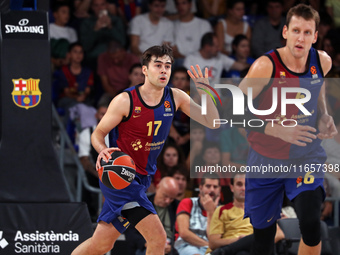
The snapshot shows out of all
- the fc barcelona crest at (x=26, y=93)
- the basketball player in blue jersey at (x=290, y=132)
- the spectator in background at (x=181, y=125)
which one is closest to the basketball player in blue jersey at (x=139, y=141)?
the basketball player in blue jersey at (x=290, y=132)

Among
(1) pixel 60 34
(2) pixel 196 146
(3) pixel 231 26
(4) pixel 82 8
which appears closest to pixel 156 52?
(2) pixel 196 146

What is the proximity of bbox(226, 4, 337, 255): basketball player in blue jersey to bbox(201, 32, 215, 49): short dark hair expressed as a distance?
3.88m

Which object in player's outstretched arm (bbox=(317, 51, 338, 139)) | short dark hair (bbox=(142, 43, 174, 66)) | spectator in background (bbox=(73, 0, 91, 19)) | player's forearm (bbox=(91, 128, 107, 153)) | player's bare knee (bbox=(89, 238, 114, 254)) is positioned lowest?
player's bare knee (bbox=(89, 238, 114, 254))

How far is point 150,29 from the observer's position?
32.2 ft

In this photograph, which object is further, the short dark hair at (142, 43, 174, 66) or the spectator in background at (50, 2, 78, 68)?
the spectator in background at (50, 2, 78, 68)

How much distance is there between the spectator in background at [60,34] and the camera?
943 cm

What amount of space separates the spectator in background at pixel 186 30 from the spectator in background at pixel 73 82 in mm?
1577

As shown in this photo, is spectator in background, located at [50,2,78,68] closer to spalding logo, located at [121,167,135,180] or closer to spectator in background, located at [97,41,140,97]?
spectator in background, located at [97,41,140,97]

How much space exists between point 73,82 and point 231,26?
285 cm

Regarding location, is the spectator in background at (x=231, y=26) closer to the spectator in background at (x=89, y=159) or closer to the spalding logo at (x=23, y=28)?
the spectator in background at (x=89, y=159)

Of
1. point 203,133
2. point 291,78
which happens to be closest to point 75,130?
point 203,133

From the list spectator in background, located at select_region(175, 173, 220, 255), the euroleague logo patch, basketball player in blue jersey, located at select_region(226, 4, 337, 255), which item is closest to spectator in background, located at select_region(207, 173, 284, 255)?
spectator in background, located at select_region(175, 173, 220, 255)

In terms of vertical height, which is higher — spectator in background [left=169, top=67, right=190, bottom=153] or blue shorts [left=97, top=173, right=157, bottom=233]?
spectator in background [left=169, top=67, right=190, bottom=153]

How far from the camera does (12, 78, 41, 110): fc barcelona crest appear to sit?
22.5ft
